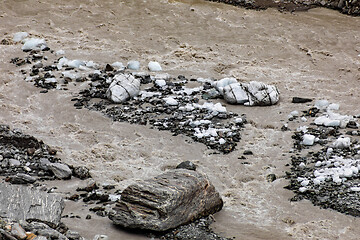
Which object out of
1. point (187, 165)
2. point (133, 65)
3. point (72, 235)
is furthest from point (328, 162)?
point (133, 65)

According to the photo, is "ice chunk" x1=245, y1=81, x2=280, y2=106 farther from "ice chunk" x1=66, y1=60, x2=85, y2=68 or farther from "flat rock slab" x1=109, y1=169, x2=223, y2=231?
"flat rock slab" x1=109, y1=169, x2=223, y2=231

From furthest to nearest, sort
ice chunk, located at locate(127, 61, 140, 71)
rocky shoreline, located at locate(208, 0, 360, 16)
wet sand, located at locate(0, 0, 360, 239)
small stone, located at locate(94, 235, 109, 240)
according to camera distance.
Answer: rocky shoreline, located at locate(208, 0, 360, 16)
ice chunk, located at locate(127, 61, 140, 71)
wet sand, located at locate(0, 0, 360, 239)
small stone, located at locate(94, 235, 109, 240)

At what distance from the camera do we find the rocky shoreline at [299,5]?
14.8 metres

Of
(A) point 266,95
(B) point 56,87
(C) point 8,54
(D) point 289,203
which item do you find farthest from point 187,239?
(C) point 8,54

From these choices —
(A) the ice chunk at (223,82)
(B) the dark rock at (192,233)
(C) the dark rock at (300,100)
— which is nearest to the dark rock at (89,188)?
(B) the dark rock at (192,233)

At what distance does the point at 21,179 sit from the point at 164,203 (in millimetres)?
2152

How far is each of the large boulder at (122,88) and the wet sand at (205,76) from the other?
624mm

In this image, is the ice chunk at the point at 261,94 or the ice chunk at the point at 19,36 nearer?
the ice chunk at the point at 261,94

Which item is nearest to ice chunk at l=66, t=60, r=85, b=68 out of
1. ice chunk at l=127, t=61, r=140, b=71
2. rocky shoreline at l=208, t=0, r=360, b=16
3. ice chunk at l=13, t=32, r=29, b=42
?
ice chunk at l=127, t=61, r=140, b=71

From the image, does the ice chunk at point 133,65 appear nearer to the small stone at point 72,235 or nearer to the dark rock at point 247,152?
the dark rock at point 247,152

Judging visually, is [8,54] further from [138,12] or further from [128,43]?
[138,12]

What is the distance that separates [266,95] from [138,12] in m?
5.73

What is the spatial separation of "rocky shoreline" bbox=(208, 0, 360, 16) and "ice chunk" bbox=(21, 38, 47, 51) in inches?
230

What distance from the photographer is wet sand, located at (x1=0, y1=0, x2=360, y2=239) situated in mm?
5996
